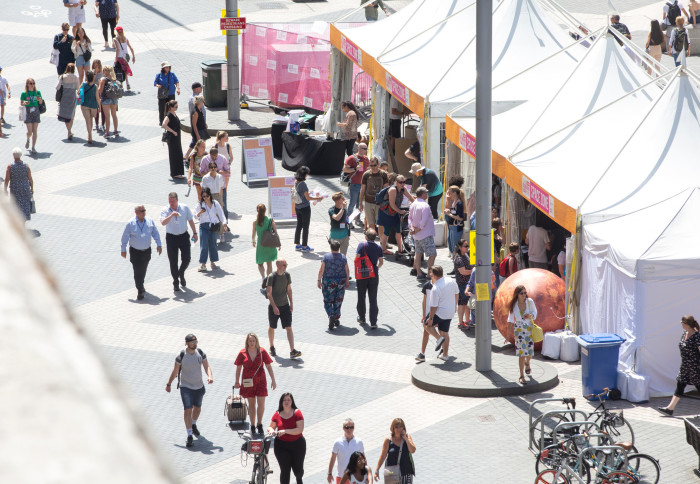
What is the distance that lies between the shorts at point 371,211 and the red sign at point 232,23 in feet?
23.8

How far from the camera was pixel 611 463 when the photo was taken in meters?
10.0

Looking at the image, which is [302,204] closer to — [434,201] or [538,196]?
[434,201]

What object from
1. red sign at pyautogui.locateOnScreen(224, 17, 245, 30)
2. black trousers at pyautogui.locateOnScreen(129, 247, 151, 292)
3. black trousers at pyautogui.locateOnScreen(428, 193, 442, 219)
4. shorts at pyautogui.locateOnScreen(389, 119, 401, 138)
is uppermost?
red sign at pyautogui.locateOnScreen(224, 17, 245, 30)

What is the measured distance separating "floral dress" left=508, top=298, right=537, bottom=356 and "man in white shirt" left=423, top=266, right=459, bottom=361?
0.79 metres

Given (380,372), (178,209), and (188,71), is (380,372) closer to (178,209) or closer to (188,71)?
(178,209)

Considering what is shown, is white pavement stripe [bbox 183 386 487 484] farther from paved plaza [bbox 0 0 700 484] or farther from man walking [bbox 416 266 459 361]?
man walking [bbox 416 266 459 361]

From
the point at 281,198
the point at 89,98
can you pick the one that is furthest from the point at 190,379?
the point at 89,98

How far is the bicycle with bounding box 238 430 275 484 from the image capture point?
10.3 m

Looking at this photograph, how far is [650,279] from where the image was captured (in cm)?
1245

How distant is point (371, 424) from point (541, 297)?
134 inches

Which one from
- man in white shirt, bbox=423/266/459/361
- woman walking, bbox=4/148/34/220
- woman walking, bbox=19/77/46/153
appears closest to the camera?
man in white shirt, bbox=423/266/459/361

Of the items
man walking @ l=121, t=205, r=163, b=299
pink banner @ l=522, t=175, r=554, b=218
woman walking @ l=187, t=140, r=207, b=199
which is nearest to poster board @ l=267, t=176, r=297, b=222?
woman walking @ l=187, t=140, r=207, b=199

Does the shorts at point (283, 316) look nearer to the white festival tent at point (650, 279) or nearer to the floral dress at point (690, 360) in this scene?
the white festival tent at point (650, 279)

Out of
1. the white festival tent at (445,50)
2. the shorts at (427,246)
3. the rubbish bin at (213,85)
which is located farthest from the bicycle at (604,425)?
the rubbish bin at (213,85)
